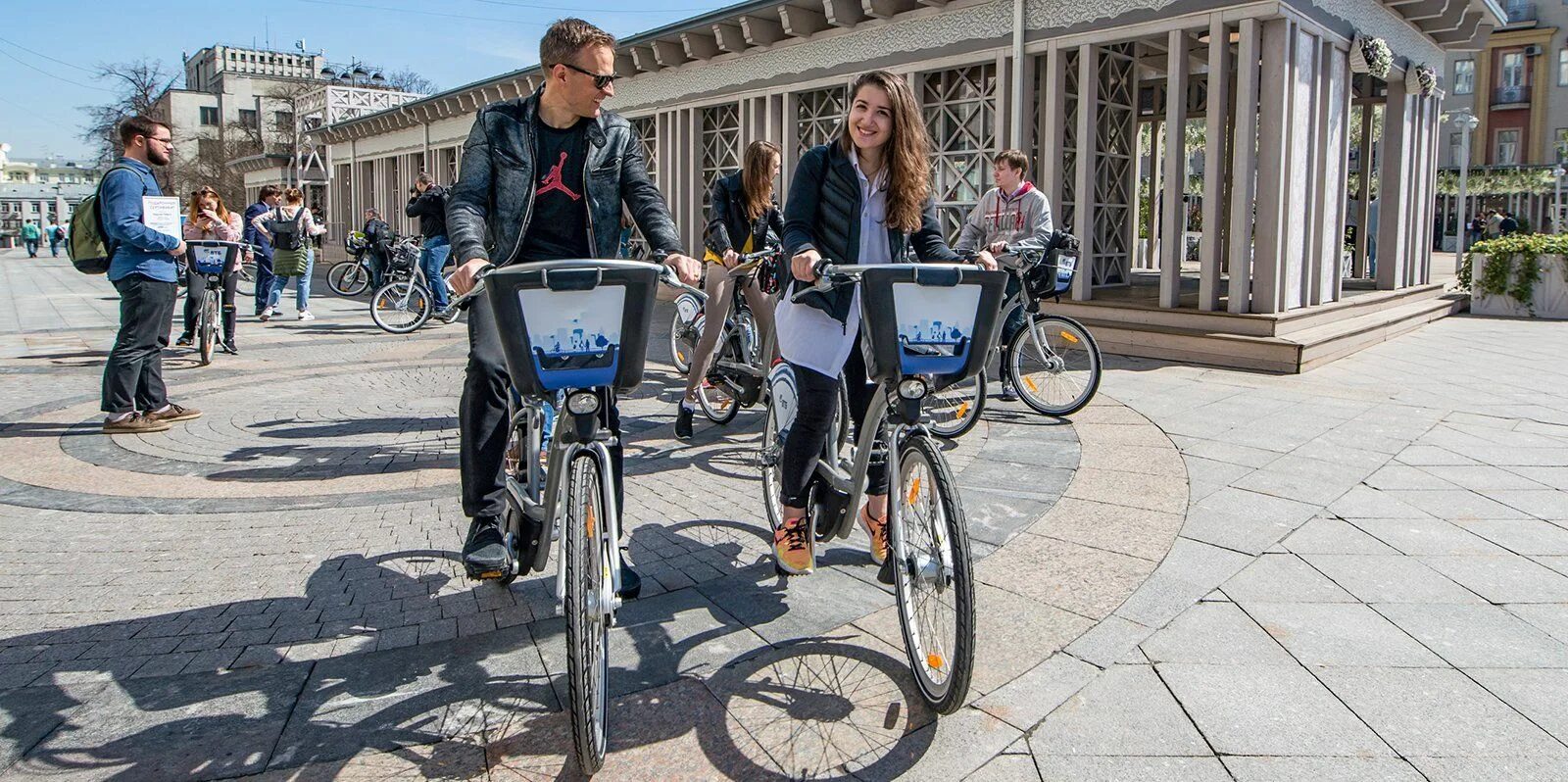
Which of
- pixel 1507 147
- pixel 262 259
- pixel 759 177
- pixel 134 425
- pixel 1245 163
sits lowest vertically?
pixel 134 425

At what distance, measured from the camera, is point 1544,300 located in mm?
13953

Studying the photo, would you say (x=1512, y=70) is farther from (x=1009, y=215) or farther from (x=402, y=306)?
(x=402, y=306)

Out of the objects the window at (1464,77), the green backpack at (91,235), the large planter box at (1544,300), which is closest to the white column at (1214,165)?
the large planter box at (1544,300)

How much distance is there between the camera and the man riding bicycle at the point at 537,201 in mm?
3326

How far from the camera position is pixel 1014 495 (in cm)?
496

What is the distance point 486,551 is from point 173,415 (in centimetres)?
455

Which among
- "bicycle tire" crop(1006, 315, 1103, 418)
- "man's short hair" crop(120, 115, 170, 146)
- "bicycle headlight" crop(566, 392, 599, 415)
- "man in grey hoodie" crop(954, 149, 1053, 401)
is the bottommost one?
"bicycle tire" crop(1006, 315, 1103, 418)

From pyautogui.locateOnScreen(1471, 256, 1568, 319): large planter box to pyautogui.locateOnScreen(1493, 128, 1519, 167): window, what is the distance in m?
45.2

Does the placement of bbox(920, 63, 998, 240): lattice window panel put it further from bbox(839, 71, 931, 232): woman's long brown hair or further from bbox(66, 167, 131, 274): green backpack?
bbox(839, 71, 931, 232): woman's long brown hair

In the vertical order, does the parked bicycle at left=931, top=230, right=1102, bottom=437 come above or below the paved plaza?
above

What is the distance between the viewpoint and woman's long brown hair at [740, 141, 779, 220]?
6.30 metres

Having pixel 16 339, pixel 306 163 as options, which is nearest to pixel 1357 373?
pixel 16 339

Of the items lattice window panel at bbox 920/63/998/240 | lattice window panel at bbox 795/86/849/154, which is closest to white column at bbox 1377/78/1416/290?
lattice window panel at bbox 920/63/998/240

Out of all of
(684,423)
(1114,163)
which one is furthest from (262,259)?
(1114,163)
